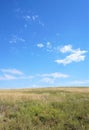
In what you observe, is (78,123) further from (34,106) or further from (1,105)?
(1,105)

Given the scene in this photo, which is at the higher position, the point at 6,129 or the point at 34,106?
the point at 34,106

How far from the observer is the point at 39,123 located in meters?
11.3

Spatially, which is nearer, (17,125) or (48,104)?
(17,125)

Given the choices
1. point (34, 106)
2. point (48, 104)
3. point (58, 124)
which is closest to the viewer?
point (58, 124)

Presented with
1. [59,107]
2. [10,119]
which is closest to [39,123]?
[10,119]

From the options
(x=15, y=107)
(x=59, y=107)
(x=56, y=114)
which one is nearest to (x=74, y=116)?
(x=56, y=114)

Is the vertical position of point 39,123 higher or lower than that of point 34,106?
lower

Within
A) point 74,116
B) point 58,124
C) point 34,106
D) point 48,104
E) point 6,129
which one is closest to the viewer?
point 6,129

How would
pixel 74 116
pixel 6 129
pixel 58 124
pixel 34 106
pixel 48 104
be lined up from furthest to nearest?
pixel 48 104, pixel 34 106, pixel 74 116, pixel 58 124, pixel 6 129

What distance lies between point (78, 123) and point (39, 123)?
1.92 meters

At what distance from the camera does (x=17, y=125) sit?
35.0 ft

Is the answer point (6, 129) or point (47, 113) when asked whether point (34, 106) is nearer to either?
point (47, 113)

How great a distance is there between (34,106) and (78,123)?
9.94 ft

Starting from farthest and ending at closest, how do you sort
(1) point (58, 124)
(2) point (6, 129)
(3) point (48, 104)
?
(3) point (48, 104) → (1) point (58, 124) → (2) point (6, 129)
